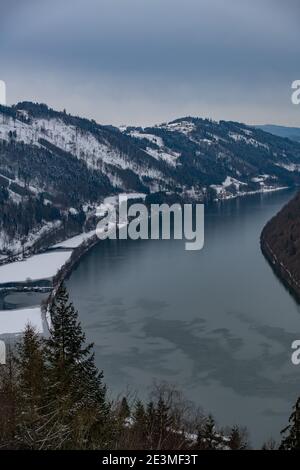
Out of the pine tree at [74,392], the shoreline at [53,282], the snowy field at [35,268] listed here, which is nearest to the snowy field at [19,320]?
the shoreline at [53,282]

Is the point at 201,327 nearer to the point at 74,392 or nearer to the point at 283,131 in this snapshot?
the point at 74,392

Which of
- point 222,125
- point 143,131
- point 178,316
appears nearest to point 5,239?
point 178,316

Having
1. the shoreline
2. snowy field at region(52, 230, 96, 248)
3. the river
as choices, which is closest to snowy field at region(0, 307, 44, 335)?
the shoreline

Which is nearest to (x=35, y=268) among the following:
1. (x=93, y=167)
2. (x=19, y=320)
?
(x=19, y=320)

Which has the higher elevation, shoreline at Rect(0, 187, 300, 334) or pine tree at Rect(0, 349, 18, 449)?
pine tree at Rect(0, 349, 18, 449)

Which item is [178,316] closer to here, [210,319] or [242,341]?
[210,319]

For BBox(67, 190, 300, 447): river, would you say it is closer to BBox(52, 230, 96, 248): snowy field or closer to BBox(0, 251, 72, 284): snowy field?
BBox(0, 251, 72, 284): snowy field
